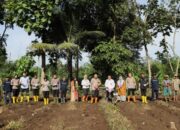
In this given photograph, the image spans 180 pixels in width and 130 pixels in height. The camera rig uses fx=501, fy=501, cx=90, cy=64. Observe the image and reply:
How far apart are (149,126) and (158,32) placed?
2650 cm

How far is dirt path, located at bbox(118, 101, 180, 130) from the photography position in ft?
55.3

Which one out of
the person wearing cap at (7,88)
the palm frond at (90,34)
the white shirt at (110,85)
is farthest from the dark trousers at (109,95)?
the palm frond at (90,34)

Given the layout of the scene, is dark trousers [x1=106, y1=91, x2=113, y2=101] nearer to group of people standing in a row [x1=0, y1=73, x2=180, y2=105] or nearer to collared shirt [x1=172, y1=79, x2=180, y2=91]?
group of people standing in a row [x1=0, y1=73, x2=180, y2=105]

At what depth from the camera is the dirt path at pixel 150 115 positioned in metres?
16.9

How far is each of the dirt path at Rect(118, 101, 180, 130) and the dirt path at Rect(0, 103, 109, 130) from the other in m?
1.16

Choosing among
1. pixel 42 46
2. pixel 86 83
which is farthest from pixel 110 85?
pixel 42 46

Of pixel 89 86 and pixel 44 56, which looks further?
pixel 44 56

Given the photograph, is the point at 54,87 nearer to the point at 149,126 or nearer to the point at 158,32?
the point at 149,126

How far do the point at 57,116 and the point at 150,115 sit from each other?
145 inches

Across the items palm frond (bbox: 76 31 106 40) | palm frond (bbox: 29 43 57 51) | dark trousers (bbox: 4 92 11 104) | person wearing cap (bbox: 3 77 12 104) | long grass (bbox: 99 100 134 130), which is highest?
palm frond (bbox: 76 31 106 40)

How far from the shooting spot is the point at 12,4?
3147 centimetres

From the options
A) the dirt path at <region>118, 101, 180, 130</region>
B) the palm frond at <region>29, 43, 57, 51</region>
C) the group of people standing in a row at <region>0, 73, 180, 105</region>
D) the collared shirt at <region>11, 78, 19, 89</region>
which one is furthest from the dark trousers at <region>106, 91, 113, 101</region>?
the palm frond at <region>29, 43, 57, 51</region>

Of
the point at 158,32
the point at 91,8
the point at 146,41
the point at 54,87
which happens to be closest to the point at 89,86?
the point at 54,87

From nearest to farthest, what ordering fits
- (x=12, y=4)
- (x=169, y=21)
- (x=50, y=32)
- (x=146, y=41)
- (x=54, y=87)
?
(x=54, y=87), (x=12, y=4), (x=50, y=32), (x=146, y=41), (x=169, y=21)
